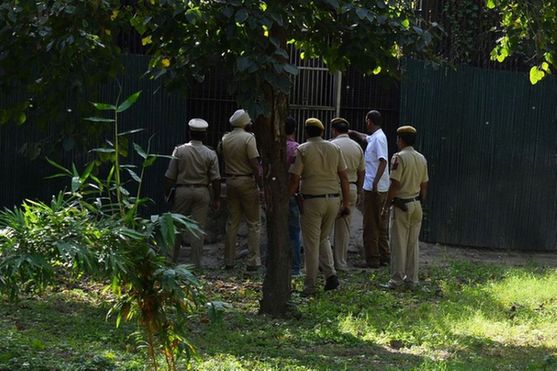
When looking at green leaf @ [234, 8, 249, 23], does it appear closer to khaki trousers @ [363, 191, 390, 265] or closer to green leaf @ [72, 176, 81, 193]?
green leaf @ [72, 176, 81, 193]

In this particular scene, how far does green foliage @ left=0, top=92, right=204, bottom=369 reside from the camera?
5.09m

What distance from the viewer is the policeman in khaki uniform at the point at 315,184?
10242 mm

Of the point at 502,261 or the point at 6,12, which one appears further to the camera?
the point at 502,261

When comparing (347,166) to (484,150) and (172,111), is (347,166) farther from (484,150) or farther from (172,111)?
(484,150)

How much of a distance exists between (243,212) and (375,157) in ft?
5.83

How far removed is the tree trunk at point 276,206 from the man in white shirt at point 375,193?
3.11 metres

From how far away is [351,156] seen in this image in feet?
38.1

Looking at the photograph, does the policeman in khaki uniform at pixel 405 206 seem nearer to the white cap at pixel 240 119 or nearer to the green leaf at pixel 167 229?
the white cap at pixel 240 119

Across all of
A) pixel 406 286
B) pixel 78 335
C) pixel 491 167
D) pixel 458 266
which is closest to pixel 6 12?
pixel 78 335

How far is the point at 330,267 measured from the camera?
10648 mm

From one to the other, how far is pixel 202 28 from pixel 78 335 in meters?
2.78

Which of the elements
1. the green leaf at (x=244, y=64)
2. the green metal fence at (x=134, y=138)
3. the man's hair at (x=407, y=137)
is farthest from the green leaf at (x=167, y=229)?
the green metal fence at (x=134, y=138)

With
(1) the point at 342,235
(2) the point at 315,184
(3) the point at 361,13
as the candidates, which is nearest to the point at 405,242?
(1) the point at 342,235

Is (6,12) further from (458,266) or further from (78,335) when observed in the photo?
(458,266)
